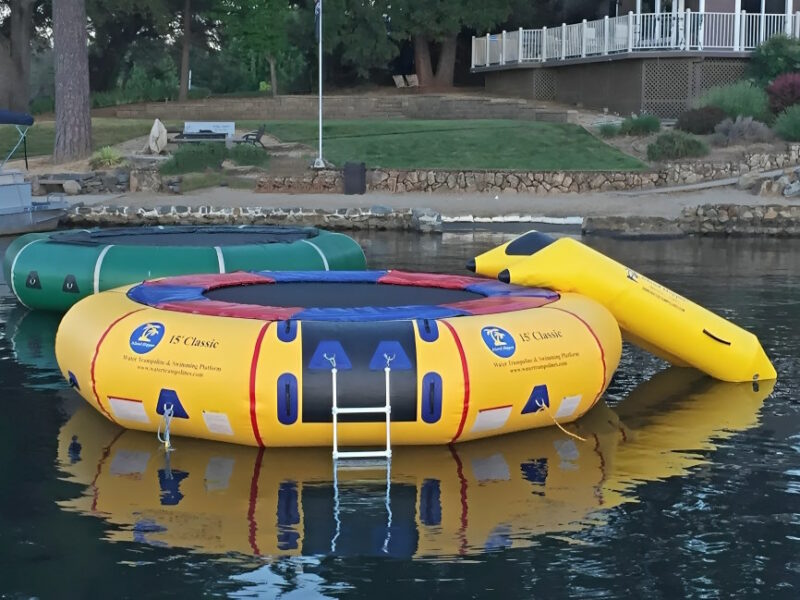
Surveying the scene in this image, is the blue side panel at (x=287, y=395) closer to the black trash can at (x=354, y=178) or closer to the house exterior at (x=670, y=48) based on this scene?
the black trash can at (x=354, y=178)

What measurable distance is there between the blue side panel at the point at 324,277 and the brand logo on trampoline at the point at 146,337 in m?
2.68

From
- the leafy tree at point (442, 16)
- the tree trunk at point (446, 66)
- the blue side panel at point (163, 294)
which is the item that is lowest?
the blue side panel at point (163, 294)

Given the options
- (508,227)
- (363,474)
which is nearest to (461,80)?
(508,227)

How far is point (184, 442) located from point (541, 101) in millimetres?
29780

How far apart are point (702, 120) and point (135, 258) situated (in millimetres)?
19287

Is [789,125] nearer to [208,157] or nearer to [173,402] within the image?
[208,157]

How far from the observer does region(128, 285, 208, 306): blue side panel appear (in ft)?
34.5

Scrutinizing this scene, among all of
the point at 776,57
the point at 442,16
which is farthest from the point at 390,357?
the point at 442,16

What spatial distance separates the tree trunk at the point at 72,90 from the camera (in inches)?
1220

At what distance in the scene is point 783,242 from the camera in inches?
939

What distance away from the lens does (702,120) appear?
99.9 ft

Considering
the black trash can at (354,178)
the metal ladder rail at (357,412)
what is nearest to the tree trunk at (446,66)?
the black trash can at (354,178)

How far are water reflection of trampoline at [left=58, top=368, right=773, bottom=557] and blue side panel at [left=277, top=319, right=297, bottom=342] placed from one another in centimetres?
86

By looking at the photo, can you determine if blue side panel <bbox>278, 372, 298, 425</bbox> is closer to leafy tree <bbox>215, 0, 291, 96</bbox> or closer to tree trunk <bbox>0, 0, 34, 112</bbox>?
leafy tree <bbox>215, 0, 291, 96</bbox>
